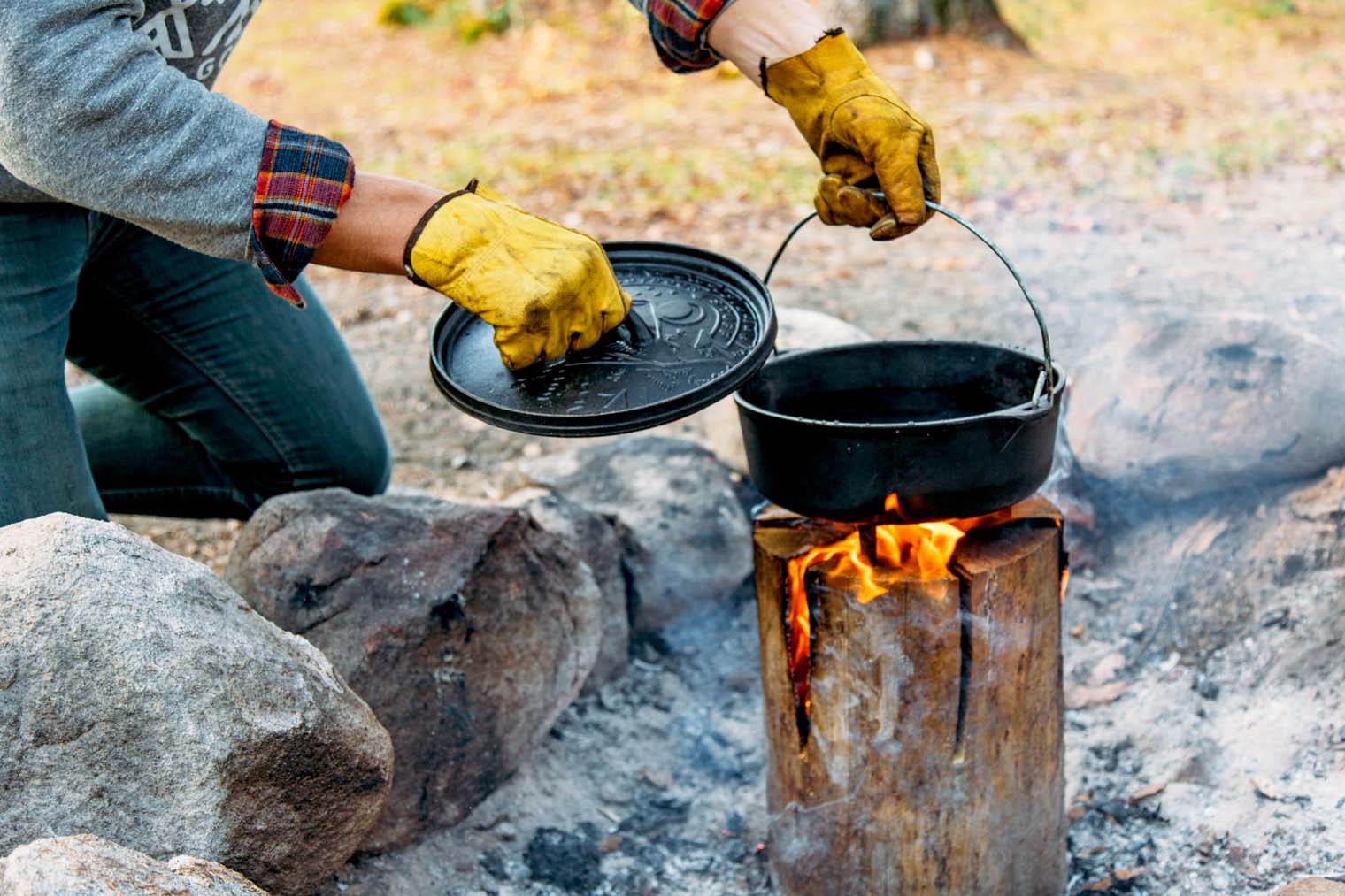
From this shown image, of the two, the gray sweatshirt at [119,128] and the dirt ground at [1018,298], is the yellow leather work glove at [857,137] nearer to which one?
the gray sweatshirt at [119,128]

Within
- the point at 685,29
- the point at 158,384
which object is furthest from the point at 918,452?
the point at 158,384

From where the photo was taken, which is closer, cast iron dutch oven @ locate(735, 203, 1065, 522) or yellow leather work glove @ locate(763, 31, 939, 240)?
cast iron dutch oven @ locate(735, 203, 1065, 522)

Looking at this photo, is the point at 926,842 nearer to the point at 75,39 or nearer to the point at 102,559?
the point at 102,559

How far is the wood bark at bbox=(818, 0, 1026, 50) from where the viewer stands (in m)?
8.32

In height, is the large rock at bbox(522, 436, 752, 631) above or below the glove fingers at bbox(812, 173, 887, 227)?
below

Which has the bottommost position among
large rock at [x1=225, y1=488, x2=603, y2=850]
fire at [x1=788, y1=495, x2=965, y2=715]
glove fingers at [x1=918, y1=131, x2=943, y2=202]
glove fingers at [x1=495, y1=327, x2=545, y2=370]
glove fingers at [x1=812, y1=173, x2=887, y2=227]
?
large rock at [x1=225, y1=488, x2=603, y2=850]

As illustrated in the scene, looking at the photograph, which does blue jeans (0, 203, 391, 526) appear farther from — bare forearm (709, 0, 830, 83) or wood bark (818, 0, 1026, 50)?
wood bark (818, 0, 1026, 50)

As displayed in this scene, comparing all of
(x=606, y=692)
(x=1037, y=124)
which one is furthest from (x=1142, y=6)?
(x=606, y=692)

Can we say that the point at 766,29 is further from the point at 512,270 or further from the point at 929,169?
the point at 512,270

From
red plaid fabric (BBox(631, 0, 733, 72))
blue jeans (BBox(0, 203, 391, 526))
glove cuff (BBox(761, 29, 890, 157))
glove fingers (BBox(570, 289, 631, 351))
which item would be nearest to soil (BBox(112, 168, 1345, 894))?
blue jeans (BBox(0, 203, 391, 526))

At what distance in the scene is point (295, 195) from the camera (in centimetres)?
189

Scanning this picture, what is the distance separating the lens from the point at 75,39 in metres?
1.76

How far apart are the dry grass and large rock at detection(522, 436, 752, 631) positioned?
3033 mm

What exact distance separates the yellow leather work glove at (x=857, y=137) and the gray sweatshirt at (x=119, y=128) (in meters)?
1.06
